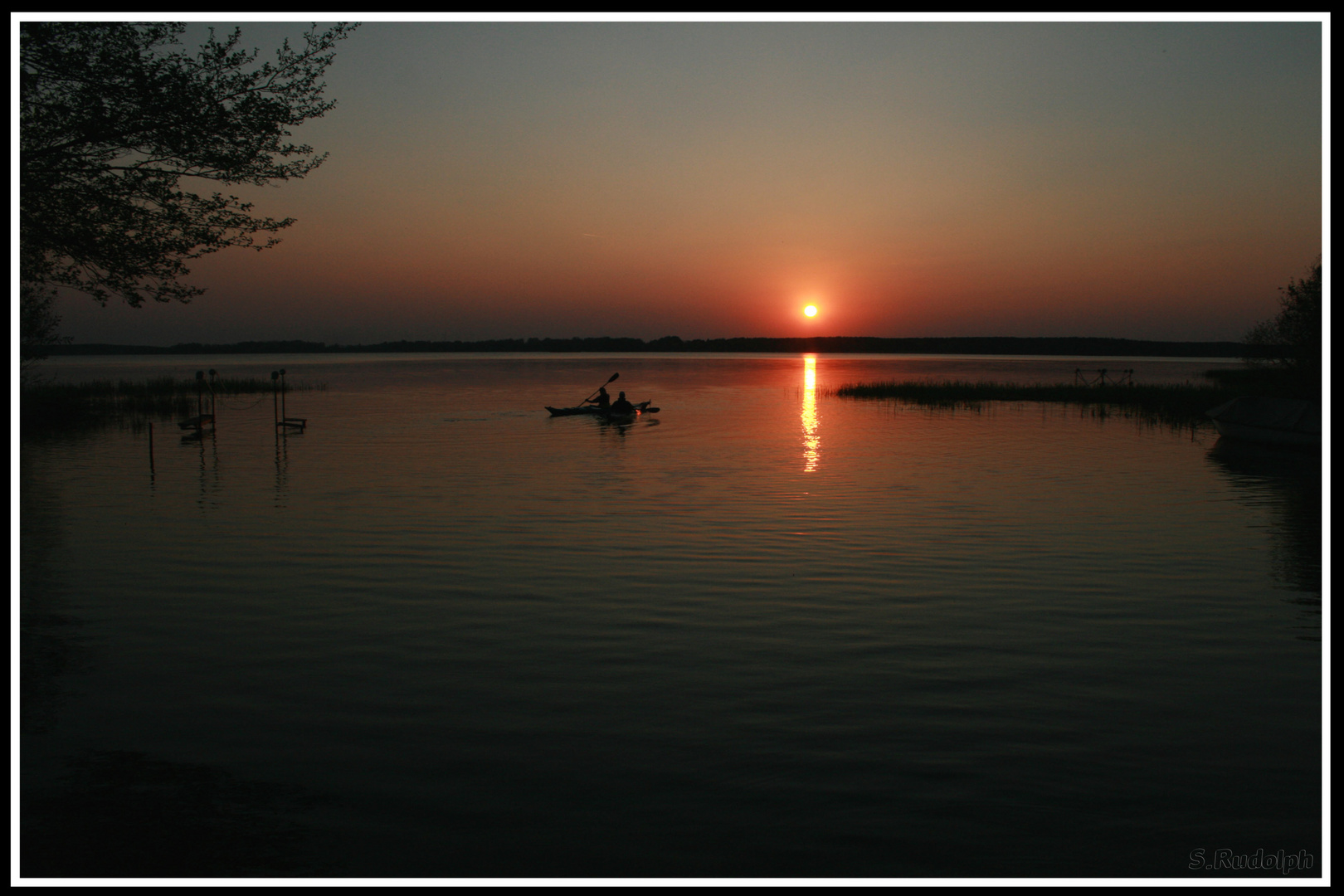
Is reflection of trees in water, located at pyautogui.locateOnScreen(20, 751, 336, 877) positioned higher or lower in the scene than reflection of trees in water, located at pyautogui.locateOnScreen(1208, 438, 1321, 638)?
lower

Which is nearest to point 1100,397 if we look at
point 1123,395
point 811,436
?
point 1123,395

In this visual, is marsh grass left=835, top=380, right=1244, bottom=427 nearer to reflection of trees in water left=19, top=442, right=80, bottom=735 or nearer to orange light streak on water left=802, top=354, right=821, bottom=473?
orange light streak on water left=802, top=354, right=821, bottom=473

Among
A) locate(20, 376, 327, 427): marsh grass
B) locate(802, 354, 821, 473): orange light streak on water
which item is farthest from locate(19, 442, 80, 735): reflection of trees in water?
locate(20, 376, 327, 427): marsh grass

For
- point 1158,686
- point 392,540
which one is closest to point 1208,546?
point 1158,686

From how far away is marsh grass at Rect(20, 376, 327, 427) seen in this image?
131 ft

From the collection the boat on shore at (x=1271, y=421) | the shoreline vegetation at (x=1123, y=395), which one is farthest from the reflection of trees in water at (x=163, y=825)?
the shoreline vegetation at (x=1123, y=395)

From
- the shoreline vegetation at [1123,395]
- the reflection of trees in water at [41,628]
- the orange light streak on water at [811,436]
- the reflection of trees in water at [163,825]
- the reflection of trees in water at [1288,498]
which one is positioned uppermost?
the shoreline vegetation at [1123,395]

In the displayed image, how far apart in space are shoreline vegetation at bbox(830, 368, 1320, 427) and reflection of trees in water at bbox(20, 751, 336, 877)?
38554 millimetres

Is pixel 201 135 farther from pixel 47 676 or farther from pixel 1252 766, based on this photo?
pixel 1252 766

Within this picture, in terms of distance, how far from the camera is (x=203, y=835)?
6.16 m

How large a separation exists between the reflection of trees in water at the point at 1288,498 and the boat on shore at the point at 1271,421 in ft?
1.32

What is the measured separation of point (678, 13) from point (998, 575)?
370 inches

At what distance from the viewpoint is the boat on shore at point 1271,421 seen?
3009cm

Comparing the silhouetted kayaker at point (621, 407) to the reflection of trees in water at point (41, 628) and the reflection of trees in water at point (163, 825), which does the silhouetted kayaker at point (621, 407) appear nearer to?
the reflection of trees in water at point (41, 628)
